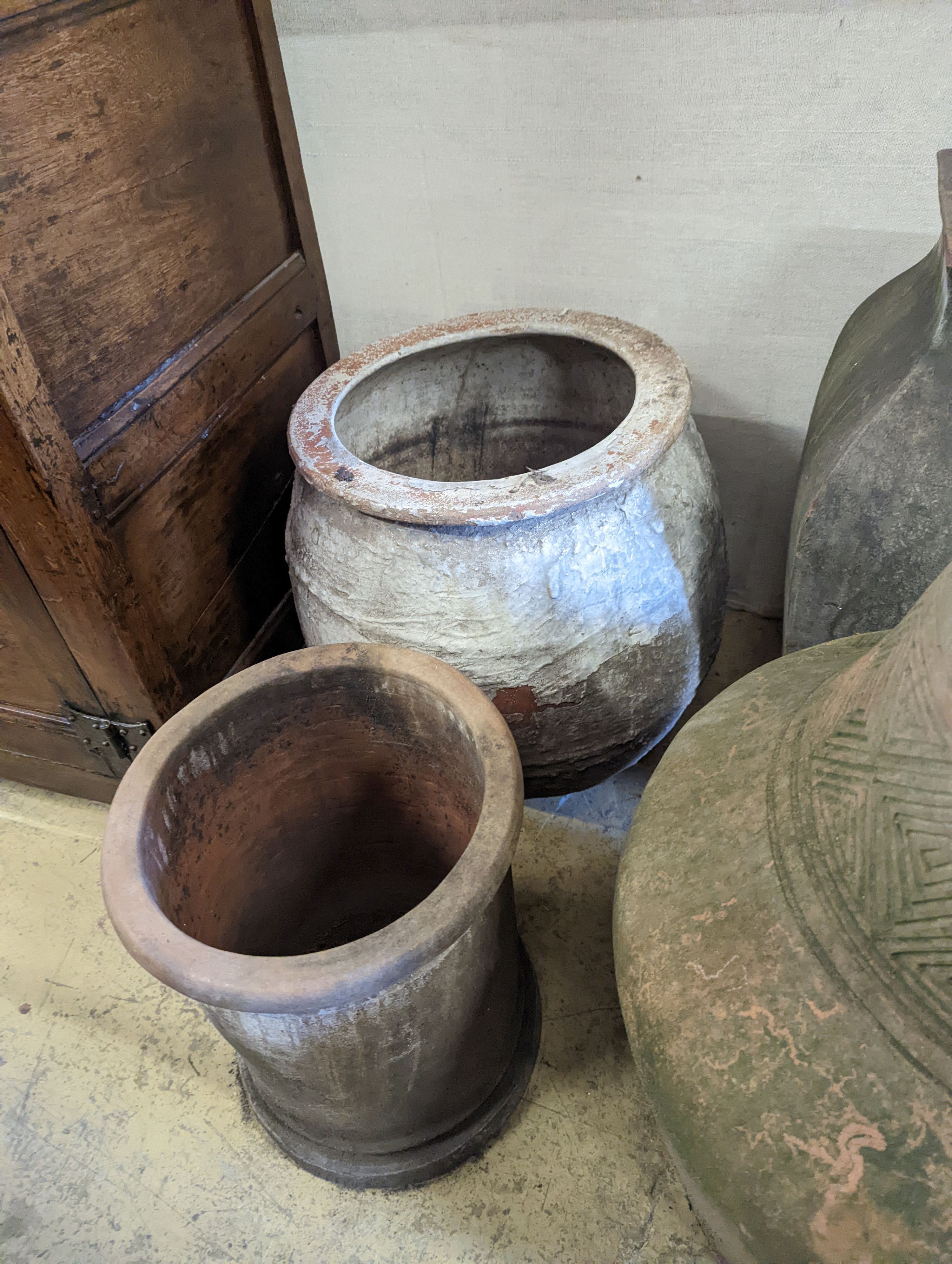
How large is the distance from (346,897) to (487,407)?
3.62ft

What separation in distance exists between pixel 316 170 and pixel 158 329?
0.71 metres

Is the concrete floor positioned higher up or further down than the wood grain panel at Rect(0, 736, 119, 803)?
further down

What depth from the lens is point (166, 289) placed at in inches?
56.9

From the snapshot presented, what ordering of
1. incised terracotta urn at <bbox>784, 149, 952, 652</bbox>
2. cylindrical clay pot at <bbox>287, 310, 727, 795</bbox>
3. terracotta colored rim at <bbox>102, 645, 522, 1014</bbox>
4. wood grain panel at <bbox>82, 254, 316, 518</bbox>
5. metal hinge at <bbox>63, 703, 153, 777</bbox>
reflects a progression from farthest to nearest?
metal hinge at <bbox>63, 703, 153, 777</bbox> < wood grain panel at <bbox>82, 254, 316, 518</bbox> < cylindrical clay pot at <bbox>287, 310, 727, 795</bbox> < incised terracotta urn at <bbox>784, 149, 952, 652</bbox> < terracotta colored rim at <bbox>102, 645, 522, 1014</bbox>

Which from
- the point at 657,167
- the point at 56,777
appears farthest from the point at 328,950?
the point at 657,167

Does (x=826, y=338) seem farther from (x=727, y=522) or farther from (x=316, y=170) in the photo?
(x=316, y=170)

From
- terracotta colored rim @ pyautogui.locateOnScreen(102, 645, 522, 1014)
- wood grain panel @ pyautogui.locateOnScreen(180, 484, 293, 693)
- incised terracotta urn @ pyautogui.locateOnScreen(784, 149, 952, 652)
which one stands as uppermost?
incised terracotta urn @ pyautogui.locateOnScreen(784, 149, 952, 652)

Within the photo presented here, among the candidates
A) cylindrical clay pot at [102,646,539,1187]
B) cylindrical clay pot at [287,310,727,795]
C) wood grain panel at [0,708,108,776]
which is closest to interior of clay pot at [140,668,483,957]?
cylindrical clay pot at [102,646,539,1187]

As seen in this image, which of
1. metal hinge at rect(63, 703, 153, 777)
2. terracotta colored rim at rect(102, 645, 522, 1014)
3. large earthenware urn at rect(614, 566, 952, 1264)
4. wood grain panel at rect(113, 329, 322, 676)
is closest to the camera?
large earthenware urn at rect(614, 566, 952, 1264)

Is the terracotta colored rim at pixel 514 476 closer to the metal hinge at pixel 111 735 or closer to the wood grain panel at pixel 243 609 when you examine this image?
the wood grain panel at pixel 243 609

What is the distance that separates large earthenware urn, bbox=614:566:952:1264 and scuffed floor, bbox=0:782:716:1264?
48 cm

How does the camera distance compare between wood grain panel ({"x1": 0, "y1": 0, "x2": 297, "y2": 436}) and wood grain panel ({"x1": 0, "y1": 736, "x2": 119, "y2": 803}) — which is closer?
wood grain panel ({"x1": 0, "y1": 0, "x2": 297, "y2": 436})

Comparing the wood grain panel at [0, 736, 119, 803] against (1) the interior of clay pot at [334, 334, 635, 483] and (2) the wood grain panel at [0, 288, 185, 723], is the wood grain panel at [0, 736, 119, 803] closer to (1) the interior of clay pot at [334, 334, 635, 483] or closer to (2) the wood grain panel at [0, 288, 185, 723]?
(2) the wood grain panel at [0, 288, 185, 723]

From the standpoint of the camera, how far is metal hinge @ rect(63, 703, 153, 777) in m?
1.59
